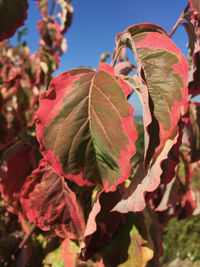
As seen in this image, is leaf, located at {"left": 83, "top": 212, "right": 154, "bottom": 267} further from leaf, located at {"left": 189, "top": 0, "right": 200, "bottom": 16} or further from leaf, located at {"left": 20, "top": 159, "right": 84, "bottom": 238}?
leaf, located at {"left": 189, "top": 0, "right": 200, "bottom": 16}

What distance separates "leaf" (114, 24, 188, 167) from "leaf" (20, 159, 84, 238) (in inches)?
10.2

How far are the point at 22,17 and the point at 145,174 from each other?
77 cm

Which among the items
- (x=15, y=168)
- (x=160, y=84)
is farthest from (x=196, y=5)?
(x=15, y=168)

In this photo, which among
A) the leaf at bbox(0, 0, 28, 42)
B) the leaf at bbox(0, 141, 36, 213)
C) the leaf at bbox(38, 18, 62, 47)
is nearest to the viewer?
the leaf at bbox(0, 141, 36, 213)

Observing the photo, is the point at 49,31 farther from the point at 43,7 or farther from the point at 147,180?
the point at 147,180

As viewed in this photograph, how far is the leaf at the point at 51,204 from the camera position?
57 centimetres

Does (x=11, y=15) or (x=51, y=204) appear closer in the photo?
(x=51, y=204)

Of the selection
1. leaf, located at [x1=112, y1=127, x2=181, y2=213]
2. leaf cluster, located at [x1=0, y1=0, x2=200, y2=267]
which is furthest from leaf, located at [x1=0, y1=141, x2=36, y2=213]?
leaf, located at [x1=112, y1=127, x2=181, y2=213]

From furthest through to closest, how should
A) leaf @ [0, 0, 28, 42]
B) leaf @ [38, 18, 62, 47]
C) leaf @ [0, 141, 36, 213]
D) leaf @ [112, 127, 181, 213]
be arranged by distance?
leaf @ [38, 18, 62, 47] < leaf @ [0, 0, 28, 42] < leaf @ [0, 141, 36, 213] < leaf @ [112, 127, 181, 213]

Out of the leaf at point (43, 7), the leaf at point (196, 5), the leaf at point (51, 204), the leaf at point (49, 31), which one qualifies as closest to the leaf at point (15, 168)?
the leaf at point (51, 204)

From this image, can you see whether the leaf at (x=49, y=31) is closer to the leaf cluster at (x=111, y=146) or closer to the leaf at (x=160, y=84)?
the leaf cluster at (x=111, y=146)

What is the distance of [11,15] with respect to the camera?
0.90 m

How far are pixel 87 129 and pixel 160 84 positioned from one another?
140mm

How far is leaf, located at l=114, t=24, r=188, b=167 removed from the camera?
0.38m
